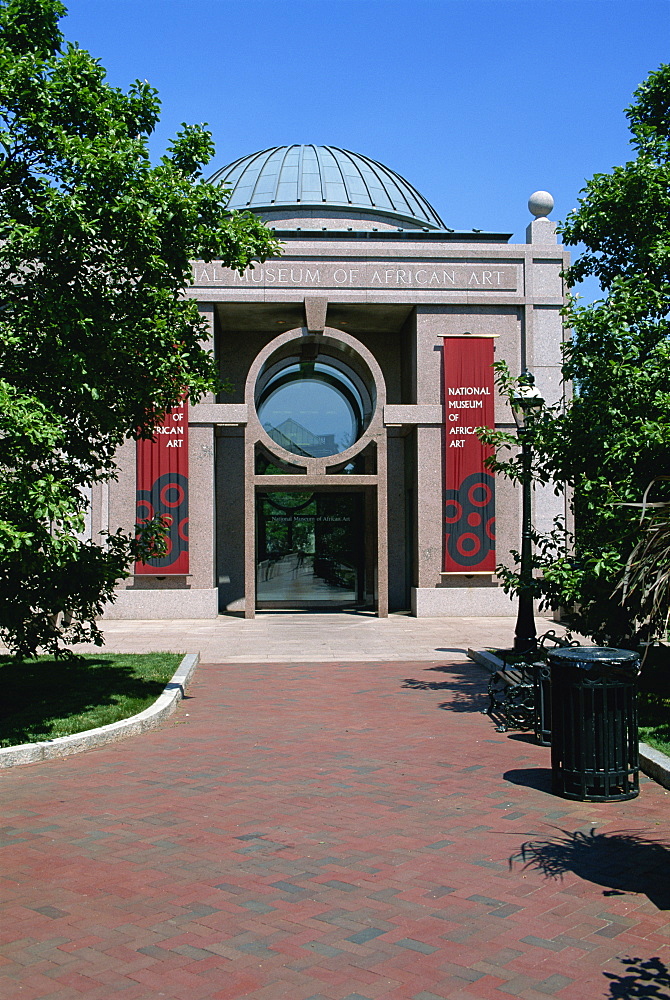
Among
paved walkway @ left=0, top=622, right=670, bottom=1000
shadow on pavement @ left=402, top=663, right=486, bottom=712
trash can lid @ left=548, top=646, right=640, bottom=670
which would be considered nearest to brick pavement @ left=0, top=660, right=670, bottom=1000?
paved walkway @ left=0, top=622, right=670, bottom=1000

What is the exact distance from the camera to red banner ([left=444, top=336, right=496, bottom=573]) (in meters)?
23.6

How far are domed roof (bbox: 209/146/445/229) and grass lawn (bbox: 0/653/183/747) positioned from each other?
20.1 m

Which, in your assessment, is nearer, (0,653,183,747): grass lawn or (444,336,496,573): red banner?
(0,653,183,747): grass lawn

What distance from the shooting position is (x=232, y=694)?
12.2m

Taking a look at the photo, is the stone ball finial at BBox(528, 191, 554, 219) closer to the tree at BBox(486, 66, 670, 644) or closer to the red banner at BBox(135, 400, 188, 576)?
the red banner at BBox(135, 400, 188, 576)

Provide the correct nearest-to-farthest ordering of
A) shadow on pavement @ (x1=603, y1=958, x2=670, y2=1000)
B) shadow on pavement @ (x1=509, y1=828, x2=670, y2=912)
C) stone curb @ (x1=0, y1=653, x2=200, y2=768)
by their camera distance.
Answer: shadow on pavement @ (x1=603, y1=958, x2=670, y2=1000) → shadow on pavement @ (x1=509, y1=828, x2=670, y2=912) → stone curb @ (x1=0, y1=653, x2=200, y2=768)

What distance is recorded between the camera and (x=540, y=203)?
25344 mm

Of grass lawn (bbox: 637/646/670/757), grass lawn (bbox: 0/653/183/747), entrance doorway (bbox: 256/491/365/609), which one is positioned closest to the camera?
grass lawn (bbox: 637/646/670/757)

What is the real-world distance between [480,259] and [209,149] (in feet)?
48.9

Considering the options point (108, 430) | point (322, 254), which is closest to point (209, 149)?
point (108, 430)

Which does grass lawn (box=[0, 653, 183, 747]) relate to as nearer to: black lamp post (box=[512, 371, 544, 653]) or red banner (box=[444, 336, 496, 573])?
black lamp post (box=[512, 371, 544, 653])

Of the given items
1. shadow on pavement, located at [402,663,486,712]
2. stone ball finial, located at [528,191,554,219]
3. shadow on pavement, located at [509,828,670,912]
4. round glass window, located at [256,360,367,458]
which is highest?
stone ball finial, located at [528,191,554,219]

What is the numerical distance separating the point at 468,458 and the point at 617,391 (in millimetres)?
13622

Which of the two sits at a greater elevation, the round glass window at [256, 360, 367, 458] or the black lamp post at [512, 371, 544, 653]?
the round glass window at [256, 360, 367, 458]
